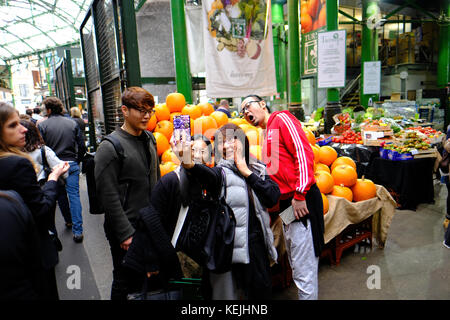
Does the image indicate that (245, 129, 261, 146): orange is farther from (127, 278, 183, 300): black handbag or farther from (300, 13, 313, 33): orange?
(300, 13, 313, 33): orange

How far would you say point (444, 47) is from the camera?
13.7 m

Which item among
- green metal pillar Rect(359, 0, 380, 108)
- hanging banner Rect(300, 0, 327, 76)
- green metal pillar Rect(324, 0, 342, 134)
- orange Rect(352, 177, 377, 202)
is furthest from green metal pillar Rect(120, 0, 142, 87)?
green metal pillar Rect(359, 0, 380, 108)

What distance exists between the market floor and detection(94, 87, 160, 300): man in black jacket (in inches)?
51.3

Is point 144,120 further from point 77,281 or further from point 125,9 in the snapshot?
point 77,281

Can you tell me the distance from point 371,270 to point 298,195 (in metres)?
1.77

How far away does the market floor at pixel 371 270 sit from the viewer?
2.89 meters

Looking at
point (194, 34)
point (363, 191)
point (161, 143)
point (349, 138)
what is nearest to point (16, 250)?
point (161, 143)

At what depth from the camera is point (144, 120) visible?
2.11 meters

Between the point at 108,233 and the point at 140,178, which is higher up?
the point at 140,178

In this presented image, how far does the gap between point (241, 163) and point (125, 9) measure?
1.90 metres

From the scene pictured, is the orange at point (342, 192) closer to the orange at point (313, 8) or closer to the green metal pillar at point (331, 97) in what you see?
the green metal pillar at point (331, 97)

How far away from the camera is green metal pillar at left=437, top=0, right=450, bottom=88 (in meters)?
13.3

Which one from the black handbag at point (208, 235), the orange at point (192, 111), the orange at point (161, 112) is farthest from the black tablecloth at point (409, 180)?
the black handbag at point (208, 235)
